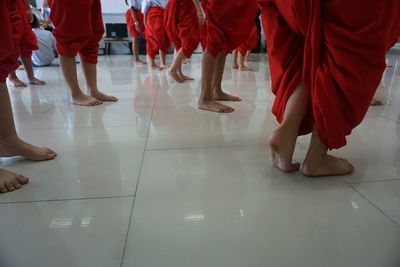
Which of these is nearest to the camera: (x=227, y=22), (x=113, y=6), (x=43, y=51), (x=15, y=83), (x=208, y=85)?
(x=227, y=22)

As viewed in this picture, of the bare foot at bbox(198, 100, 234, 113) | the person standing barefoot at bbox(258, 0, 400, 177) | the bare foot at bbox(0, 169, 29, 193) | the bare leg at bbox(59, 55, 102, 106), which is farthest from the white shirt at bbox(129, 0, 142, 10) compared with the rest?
the bare foot at bbox(0, 169, 29, 193)

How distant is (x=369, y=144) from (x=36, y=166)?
113cm

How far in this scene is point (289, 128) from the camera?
2.92 feet

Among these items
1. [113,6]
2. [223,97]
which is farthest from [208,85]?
[113,6]

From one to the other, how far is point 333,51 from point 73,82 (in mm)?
1396

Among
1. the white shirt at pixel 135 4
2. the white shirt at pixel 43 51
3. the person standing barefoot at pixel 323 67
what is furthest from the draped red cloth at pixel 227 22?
the white shirt at pixel 43 51

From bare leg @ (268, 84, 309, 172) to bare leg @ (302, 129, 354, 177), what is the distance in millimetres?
48

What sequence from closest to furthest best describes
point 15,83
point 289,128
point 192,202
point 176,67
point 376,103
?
point 192,202, point 289,128, point 376,103, point 15,83, point 176,67

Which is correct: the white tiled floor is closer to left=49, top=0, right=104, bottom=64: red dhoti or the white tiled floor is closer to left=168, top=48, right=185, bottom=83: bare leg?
left=49, top=0, right=104, bottom=64: red dhoti

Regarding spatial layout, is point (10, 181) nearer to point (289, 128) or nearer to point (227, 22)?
point (289, 128)

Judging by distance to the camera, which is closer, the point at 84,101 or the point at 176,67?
the point at 84,101

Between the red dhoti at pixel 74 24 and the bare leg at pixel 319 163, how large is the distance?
3.95 feet

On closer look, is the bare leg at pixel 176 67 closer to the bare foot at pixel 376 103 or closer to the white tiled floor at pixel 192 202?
the white tiled floor at pixel 192 202

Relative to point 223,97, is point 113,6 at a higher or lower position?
higher
